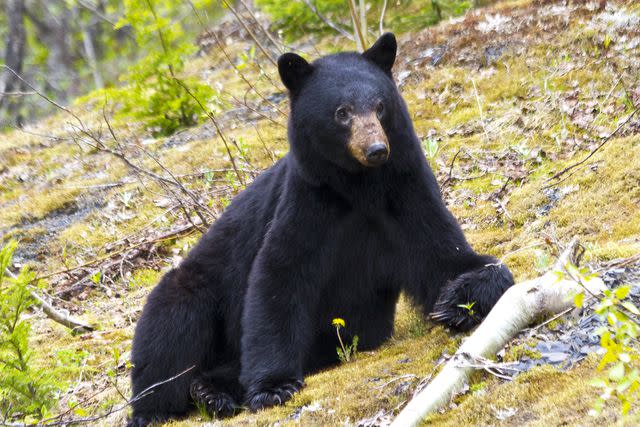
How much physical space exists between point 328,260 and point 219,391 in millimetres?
1186

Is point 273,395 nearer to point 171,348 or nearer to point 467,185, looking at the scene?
point 171,348

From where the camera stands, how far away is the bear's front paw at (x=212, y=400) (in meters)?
5.20

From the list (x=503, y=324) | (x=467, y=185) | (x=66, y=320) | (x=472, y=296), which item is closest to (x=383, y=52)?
(x=472, y=296)

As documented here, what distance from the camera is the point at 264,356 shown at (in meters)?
4.88

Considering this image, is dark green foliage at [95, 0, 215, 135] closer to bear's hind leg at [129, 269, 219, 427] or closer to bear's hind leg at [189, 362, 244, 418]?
bear's hind leg at [129, 269, 219, 427]

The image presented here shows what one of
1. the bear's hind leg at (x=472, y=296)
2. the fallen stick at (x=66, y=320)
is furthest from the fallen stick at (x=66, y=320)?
the bear's hind leg at (x=472, y=296)

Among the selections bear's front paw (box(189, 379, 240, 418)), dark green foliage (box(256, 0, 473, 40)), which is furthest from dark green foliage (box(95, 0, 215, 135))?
bear's front paw (box(189, 379, 240, 418))

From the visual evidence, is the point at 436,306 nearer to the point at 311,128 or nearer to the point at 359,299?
the point at 359,299

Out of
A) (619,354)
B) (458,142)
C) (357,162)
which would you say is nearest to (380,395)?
(357,162)

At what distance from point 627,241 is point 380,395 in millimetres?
2069

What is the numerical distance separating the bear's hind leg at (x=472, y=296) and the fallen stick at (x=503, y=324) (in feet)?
1.36

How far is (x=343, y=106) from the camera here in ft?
16.4

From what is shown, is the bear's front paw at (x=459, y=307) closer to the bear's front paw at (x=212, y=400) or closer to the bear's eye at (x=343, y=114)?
the bear's eye at (x=343, y=114)

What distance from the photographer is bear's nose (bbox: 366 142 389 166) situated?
4.53 meters
